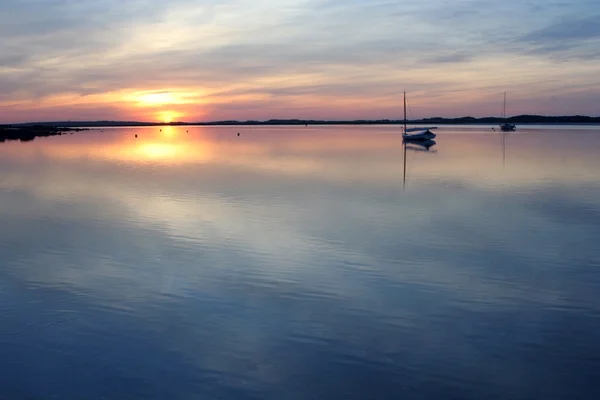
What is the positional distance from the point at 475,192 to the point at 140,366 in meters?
22.2

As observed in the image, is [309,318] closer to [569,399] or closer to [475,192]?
[569,399]

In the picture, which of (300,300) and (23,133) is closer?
(300,300)

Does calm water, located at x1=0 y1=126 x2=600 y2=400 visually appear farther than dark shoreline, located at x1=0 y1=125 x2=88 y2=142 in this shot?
No

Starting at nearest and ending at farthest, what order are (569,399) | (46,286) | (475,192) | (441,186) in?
(569,399)
(46,286)
(475,192)
(441,186)

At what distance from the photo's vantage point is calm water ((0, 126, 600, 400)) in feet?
24.2

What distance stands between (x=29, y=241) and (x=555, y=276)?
14269 millimetres

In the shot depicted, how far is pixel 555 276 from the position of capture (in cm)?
1209

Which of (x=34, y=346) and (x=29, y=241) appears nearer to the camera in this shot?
(x=34, y=346)

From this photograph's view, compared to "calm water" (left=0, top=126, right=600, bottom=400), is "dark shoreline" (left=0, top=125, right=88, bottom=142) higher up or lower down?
higher up

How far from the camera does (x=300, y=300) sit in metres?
10.5

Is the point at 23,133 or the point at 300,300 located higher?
the point at 23,133

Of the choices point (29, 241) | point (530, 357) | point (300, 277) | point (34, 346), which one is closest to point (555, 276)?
point (530, 357)

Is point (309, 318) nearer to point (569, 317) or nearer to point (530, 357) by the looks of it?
point (530, 357)

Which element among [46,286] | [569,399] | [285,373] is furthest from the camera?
[46,286]
